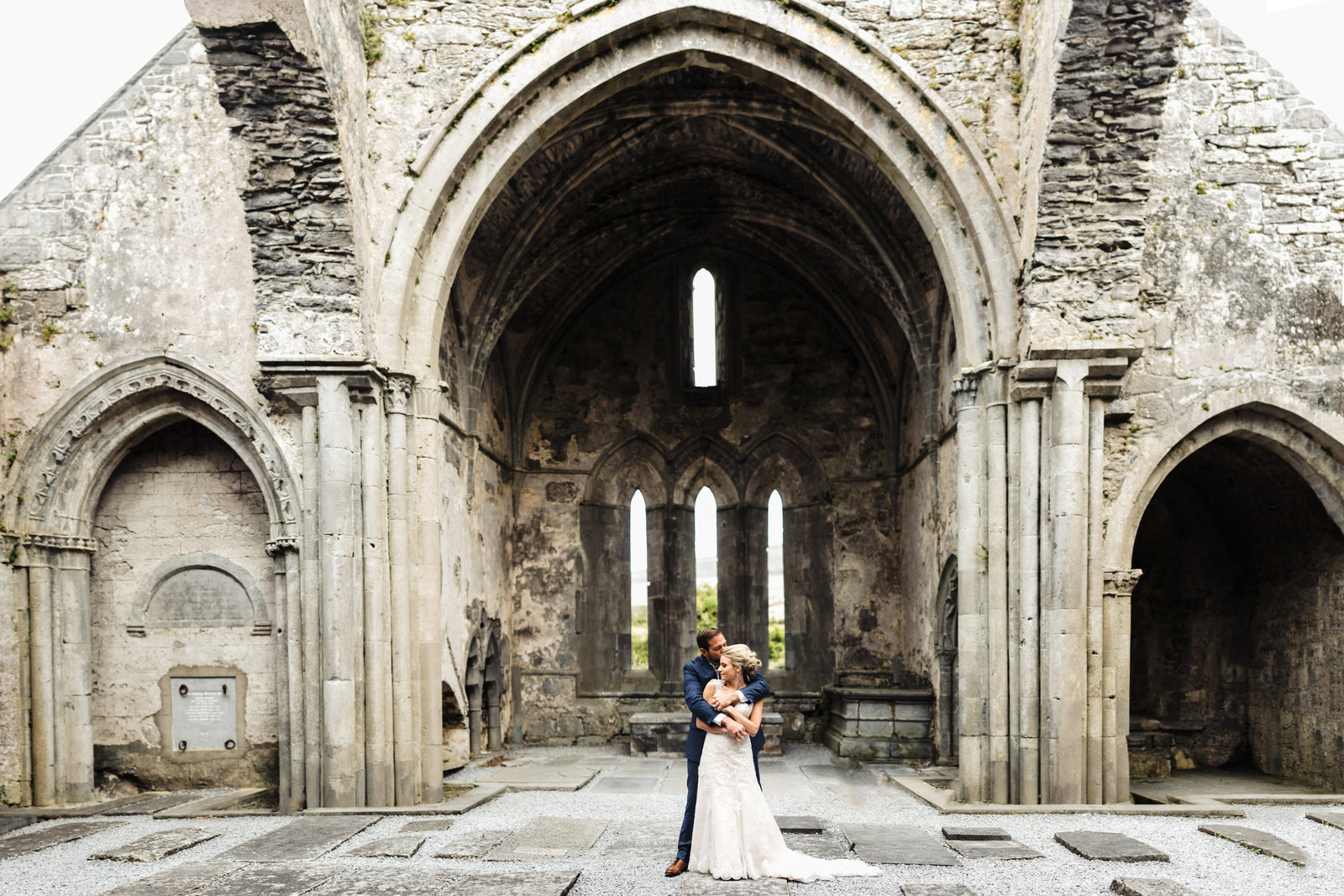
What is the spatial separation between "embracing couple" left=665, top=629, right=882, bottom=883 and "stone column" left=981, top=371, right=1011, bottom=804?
2.70m

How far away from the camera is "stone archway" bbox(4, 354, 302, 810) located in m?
8.47

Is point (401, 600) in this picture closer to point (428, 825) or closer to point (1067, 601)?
point (428, 825)

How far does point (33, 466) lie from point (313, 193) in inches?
140

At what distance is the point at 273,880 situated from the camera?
5.73m

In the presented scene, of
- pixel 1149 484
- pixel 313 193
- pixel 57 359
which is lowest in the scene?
pixel 1149 484

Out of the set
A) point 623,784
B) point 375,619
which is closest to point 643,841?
point 375,619

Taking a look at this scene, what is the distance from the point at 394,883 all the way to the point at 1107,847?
4.45 meters

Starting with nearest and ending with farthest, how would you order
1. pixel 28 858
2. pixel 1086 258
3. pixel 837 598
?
pixel 28 858 < pixel 1086 258 < pixel 837 598

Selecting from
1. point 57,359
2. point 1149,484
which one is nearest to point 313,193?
point 57,359

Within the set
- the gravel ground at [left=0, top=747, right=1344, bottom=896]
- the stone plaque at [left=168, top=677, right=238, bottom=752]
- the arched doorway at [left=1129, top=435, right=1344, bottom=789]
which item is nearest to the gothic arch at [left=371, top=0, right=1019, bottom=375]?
the arched doorway at [left=1129, top=435, right=1344, bottom=789]

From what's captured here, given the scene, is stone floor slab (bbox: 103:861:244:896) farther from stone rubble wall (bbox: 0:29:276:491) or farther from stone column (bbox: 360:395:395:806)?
stone rubble wall (bbox: 0:29:276:491)

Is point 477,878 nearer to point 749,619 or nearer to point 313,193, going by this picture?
point 313,193

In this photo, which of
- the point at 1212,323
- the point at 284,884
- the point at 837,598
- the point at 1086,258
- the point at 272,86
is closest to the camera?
the point at 284,884

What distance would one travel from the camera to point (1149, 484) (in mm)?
8484
